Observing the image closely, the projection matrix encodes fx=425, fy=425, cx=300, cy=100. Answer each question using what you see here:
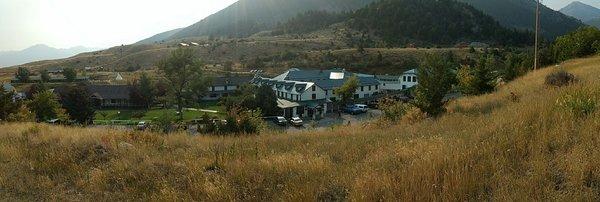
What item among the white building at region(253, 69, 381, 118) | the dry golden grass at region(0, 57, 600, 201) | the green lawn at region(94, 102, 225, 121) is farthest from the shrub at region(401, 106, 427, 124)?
the green lawn at region(94, 102, 225, 121)

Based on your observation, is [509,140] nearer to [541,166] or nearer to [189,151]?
[541,166]

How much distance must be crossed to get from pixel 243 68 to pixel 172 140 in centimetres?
10347

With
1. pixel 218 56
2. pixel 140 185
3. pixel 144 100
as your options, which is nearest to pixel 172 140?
pixel 140 185

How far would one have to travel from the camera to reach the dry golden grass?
489cm

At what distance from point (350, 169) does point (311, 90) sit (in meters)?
62.9

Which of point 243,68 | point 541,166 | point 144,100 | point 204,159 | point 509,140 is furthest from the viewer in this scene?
point 243,68

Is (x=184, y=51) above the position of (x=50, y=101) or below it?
above

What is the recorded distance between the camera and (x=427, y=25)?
166 meters

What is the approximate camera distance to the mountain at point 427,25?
516ft

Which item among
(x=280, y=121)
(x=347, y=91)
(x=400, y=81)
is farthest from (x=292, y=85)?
(x=400, y=81)

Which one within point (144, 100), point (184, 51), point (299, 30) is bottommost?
point (144, 100)

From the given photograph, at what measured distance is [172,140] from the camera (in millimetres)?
12281

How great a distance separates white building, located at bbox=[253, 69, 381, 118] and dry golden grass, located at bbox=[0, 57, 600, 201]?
164 ft

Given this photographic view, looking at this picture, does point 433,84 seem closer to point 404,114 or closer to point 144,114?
point 404,114
